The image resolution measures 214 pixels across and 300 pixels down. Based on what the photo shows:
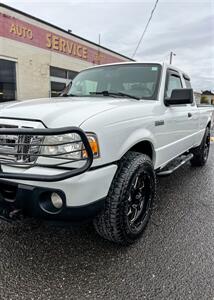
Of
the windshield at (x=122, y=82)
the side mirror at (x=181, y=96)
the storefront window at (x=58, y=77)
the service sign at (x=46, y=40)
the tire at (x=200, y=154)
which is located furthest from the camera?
the storefront window at (x=58, y=77)

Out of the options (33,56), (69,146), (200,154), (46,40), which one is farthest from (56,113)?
(46,40)

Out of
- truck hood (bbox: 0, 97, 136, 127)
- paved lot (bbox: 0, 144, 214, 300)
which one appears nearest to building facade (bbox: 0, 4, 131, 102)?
truck hood (bbox: 0, 97, 136, 127)

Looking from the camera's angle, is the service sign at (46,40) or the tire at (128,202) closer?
the tire at (128,202)

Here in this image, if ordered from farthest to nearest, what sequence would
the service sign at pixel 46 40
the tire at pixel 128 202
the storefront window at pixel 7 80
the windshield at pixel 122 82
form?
the storefront window at pixel 7 80 < the service sign at pixel 46 40 < the windshield at pixel 122 82 < the tire at pixel 128 202

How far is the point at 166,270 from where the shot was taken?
1968mm

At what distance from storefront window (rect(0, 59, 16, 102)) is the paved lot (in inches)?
291

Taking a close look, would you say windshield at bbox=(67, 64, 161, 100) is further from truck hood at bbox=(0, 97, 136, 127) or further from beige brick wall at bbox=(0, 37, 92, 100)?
beige brick wall at bbox=(0, 37, 92, 100)

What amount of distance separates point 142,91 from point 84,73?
111 centimetres

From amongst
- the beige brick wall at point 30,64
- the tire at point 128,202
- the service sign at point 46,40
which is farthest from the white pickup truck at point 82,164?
the service sign at point 46,40

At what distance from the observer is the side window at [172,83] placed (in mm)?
3181

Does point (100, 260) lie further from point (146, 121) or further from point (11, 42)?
point (11, 42)

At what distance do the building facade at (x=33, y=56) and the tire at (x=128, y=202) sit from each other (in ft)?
18.6

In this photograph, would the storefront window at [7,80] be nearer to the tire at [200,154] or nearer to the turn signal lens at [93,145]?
the tire at [200,154]

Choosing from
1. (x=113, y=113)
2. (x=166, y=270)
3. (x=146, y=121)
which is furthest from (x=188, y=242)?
(x=113, y=113)
